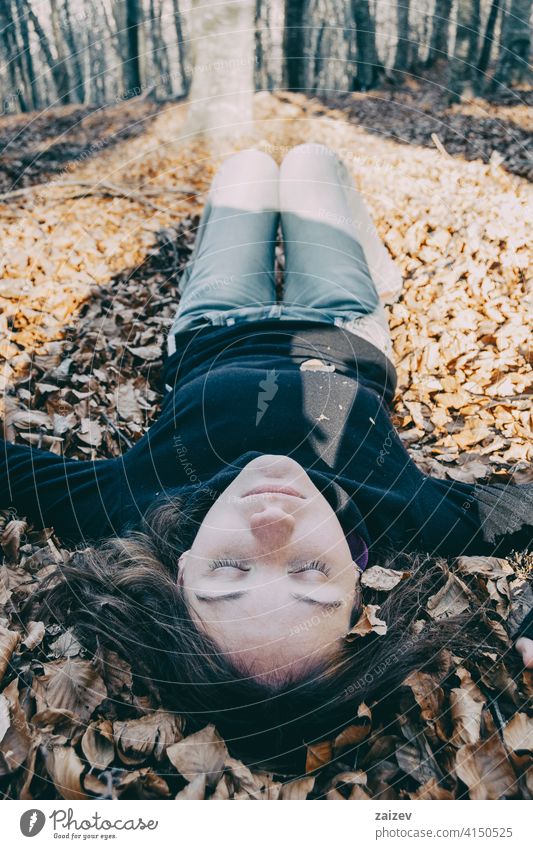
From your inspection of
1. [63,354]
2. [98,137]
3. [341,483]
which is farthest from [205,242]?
[98,137]

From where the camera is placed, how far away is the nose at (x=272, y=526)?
1.98 metres

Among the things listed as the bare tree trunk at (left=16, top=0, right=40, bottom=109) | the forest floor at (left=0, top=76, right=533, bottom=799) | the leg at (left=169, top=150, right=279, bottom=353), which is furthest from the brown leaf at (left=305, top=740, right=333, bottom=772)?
the bare tree trunk at (left=16, top=0, right=40, bottom=109)

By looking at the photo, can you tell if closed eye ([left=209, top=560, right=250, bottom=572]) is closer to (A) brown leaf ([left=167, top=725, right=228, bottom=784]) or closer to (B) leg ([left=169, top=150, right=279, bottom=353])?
(A) brown leaf ([left=167, top=725, right=228, bottom=784])

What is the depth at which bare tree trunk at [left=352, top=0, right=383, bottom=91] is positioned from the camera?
13859mm

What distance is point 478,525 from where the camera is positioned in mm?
2453

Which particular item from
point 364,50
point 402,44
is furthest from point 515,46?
point 402,44

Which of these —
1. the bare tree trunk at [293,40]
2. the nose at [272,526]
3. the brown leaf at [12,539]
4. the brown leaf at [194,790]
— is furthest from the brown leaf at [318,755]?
the bare tree trunk at [293,40]

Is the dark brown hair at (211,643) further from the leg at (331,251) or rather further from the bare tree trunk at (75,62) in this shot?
the bare tree trunk at (75,62)

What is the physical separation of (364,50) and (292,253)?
48.1ft

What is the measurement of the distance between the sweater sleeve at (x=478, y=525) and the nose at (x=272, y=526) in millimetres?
738

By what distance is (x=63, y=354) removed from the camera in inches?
147

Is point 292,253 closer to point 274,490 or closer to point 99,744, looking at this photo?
point 274,490
